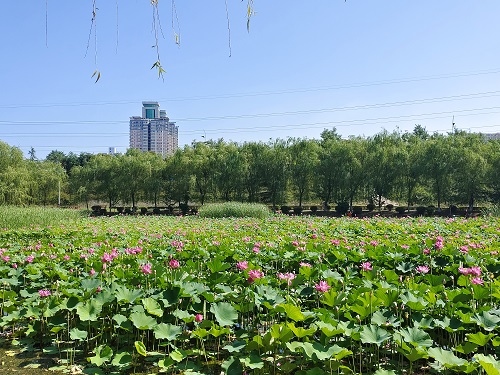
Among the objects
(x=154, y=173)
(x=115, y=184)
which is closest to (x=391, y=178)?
(x=154, y=173)

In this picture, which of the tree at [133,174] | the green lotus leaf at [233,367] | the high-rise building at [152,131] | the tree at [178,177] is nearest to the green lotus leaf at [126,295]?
the green lotus leaf at [233,367]

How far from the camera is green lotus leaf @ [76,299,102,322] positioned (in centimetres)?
285

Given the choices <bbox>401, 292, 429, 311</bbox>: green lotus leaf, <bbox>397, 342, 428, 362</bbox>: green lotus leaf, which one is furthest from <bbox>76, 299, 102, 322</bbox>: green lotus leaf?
<bbox>401, 292, 429, 311</bbox>: green lotus leaf

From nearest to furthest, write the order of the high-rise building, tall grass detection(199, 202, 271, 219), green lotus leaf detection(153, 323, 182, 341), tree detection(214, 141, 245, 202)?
green lotus leaf detection(153, 323, 182, 341) → tall grass detection(199, 202, 271, 219) → tree detection(214, 141, 245, 202) → the high-rise building

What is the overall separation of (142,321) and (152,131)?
83.5m

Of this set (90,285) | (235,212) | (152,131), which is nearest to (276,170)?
(235,212)

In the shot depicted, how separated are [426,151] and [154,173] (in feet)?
77.9

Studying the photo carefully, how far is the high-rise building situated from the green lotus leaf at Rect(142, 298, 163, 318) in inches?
3100

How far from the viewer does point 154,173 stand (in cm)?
3800

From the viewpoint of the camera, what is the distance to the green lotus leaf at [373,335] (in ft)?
7.51

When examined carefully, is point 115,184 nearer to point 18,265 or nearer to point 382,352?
point 18,265

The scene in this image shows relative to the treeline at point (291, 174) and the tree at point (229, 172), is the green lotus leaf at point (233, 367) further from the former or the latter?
the tree at point (229, 172)

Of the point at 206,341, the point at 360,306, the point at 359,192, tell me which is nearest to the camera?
the point at 360,306

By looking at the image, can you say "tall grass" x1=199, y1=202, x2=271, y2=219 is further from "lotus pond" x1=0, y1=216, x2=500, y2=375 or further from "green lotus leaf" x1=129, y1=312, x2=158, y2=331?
"green lotus leaf" x1=129, y1=312, x2=158, y2=331
